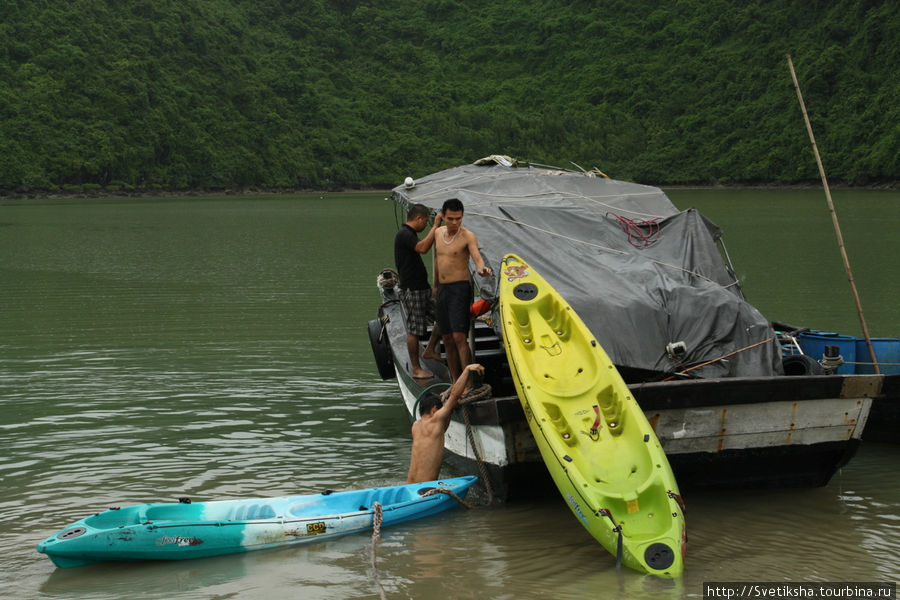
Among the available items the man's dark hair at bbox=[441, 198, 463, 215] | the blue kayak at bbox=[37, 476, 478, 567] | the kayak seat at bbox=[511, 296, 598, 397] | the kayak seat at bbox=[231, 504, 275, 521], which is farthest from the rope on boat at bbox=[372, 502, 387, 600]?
the man's dark hair at bbox=[441, 198, 463, 215]

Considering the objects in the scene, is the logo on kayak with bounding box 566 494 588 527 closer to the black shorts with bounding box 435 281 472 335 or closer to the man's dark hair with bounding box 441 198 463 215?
the black shorts with bounding box 435 281 472 335

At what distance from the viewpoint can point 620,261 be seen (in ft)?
31.3

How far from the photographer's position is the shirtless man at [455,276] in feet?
27.9

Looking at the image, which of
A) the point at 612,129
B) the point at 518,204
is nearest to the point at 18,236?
the point at 518,204

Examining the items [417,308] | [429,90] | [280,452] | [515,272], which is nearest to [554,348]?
[515,272]

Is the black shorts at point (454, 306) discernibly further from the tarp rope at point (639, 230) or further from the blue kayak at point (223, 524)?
the tarp rope at point (639, 230)

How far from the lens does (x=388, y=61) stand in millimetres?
132000

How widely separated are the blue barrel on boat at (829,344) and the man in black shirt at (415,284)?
13.0 ft

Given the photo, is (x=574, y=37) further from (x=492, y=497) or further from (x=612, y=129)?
(x=492, y=497)

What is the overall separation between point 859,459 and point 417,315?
4509 mm

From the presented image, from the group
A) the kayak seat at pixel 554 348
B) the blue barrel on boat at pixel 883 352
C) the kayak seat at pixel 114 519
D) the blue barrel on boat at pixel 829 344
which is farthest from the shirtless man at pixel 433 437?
the blue barrel on boat at pixel 883 352

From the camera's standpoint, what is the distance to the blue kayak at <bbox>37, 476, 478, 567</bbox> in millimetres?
6566

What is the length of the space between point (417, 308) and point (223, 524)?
134 inches

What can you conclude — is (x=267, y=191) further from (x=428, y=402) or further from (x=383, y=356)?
(x=428, y=402)
